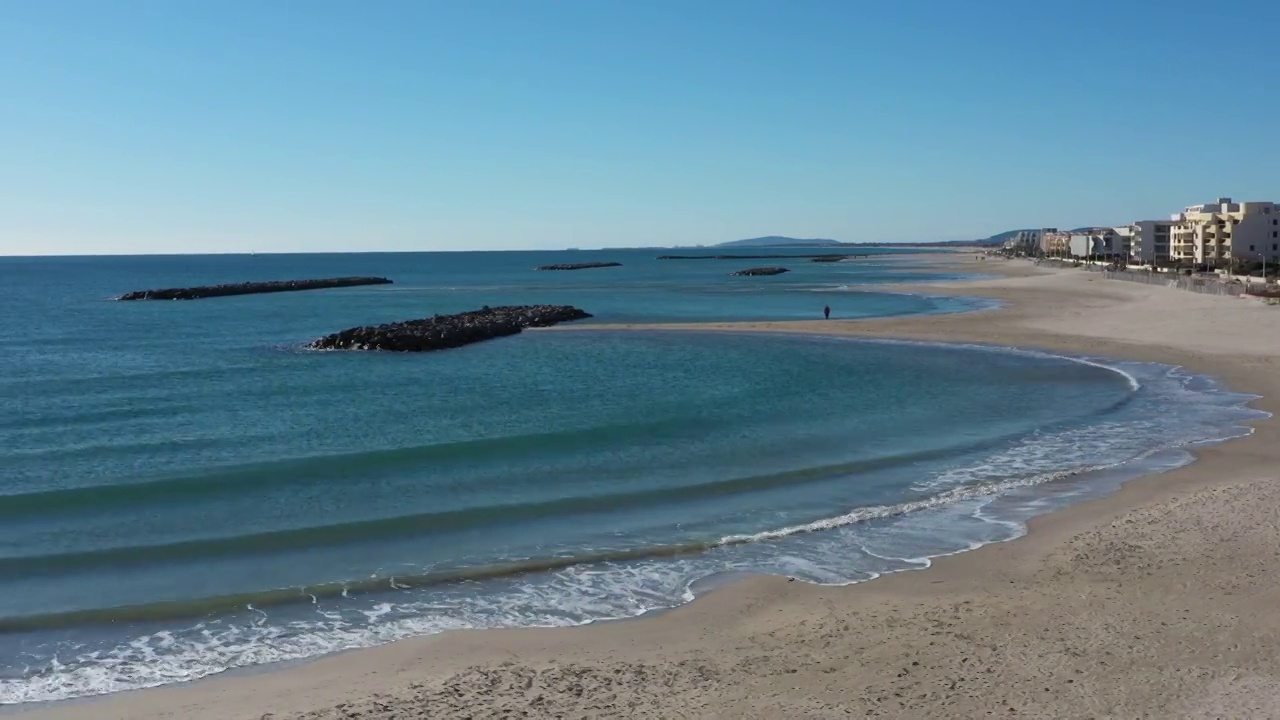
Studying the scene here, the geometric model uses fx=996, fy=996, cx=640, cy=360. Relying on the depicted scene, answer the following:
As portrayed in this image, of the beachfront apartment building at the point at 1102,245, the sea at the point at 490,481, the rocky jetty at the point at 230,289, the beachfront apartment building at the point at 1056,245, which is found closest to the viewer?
the sea at the point at 490,481

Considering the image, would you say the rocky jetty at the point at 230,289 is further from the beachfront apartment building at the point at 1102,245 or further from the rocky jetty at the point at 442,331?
the beachfront apartment building at the point at 1102,245

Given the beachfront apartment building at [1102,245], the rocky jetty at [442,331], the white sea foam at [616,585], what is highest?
the beachfront apartment building at [1102,245]

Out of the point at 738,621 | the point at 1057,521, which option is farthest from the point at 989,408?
the point at 738,621

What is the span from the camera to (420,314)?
68062 mm

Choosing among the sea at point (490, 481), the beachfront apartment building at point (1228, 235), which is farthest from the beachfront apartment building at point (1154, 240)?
the sea at point (490, 481)

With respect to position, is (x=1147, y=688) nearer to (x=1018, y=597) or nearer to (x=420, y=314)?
(x=1018, y=597)

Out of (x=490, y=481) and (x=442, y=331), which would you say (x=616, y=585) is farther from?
(x=442, y=331)

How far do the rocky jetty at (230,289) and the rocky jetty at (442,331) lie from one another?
46818 mm

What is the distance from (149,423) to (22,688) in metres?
16.8

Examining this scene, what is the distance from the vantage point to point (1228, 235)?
336 feet

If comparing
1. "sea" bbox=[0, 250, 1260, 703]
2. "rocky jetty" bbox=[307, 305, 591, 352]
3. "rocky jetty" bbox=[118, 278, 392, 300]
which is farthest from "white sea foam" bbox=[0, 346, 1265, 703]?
"rocky jetty" bbox=[118, 278, 392, 300]

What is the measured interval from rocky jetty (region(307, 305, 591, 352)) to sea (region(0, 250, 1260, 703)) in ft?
18.5

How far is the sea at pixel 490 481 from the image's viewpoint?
39.0 feet

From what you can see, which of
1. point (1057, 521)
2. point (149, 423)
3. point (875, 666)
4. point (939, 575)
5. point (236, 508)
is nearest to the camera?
point (875, 666)
